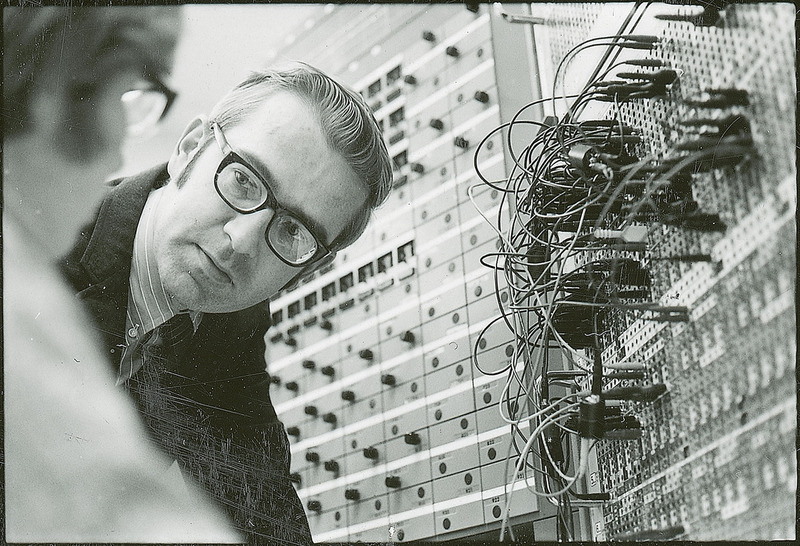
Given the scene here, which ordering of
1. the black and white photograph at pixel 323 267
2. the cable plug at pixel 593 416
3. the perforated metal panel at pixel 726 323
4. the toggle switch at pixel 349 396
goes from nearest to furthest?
the perforated metal panel at pixel 726 323
the cable plug at pixel 593 416
the black and white photograph at pixel 323 267
the toggle switch at pixel 349 396

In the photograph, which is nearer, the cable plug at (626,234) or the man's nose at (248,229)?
the cable plug at (626,234)

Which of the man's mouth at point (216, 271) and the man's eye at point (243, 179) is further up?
the man's eye at point (243, 179)

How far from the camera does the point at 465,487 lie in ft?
5.39

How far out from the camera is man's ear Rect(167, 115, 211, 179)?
1.76 metres

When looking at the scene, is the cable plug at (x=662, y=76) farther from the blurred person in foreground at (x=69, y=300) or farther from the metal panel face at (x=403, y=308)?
the blurred person in foreground at (x=69, y=300)

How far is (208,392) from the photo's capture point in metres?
1.72

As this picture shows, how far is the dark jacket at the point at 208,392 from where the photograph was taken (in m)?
1.70

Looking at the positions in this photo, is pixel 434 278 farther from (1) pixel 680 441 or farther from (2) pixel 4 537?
(2) pixel 4 537

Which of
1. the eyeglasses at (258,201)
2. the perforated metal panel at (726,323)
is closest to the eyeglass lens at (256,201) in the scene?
the eyeglasses at (258,201)

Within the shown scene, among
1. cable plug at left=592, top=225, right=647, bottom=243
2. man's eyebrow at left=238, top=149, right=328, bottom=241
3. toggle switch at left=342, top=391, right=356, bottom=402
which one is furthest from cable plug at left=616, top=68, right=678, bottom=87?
toggle switch at left=342, top=391, right=356, bottom=402

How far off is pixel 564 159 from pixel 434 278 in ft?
1.28

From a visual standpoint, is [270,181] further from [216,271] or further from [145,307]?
[145,307]

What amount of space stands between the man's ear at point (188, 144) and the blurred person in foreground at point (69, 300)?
72 millimetres

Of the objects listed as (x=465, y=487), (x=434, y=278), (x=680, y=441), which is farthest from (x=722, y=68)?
(x=465, y=487)
